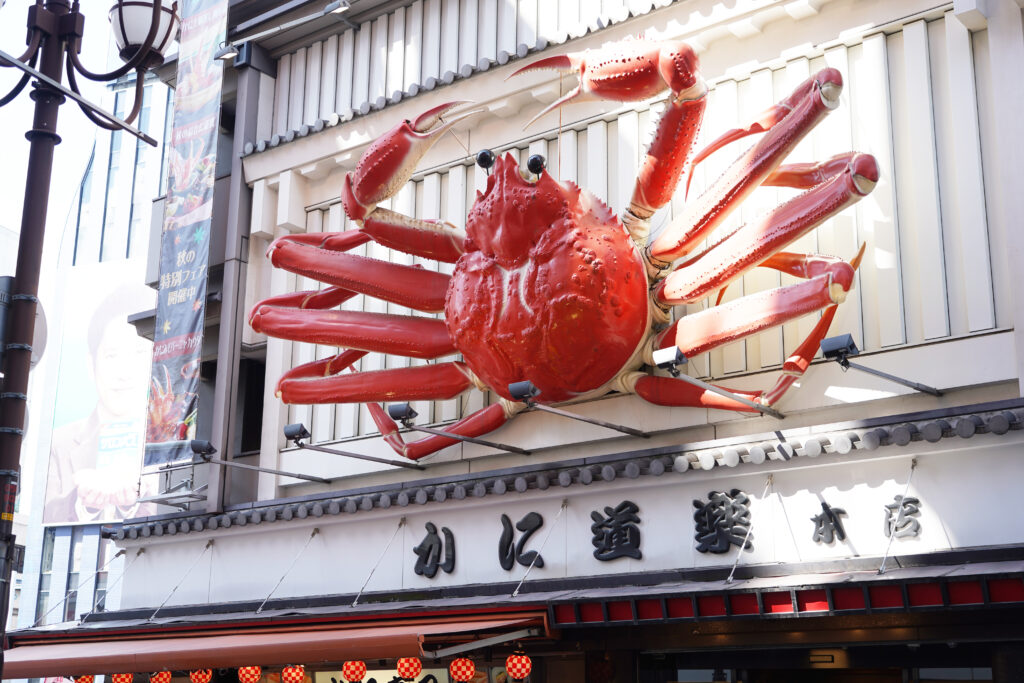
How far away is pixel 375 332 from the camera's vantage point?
10.8 metres

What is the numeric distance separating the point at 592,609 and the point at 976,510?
281cm

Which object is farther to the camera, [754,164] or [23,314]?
[754,164]

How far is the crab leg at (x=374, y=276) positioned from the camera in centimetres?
1078

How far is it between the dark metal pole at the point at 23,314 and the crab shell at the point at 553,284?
347 cm

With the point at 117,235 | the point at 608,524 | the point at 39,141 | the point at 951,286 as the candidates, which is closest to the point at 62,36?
the point at 39,141

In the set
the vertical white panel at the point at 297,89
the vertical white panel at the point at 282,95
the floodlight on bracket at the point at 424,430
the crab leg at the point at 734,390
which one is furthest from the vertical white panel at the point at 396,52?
the crab leg at the point at 734,390

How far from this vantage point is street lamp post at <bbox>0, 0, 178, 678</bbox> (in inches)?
269

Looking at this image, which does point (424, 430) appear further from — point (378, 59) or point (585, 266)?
point (378, 59)

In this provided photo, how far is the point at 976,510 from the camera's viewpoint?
786 centimetres

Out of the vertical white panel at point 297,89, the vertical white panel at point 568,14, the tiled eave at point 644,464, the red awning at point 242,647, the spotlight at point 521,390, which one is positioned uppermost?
the vertical white panel at point 297,89

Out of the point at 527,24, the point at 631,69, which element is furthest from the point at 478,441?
the point at 527,24

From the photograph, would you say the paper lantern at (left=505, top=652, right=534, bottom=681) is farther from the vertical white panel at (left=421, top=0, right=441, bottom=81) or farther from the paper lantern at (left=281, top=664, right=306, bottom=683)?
the vertical white panel at (left=421, top=0, right=441, bottom=81)

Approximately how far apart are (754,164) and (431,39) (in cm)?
535

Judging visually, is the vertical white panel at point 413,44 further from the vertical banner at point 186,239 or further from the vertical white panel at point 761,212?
the vertical white panel at point 761,212
